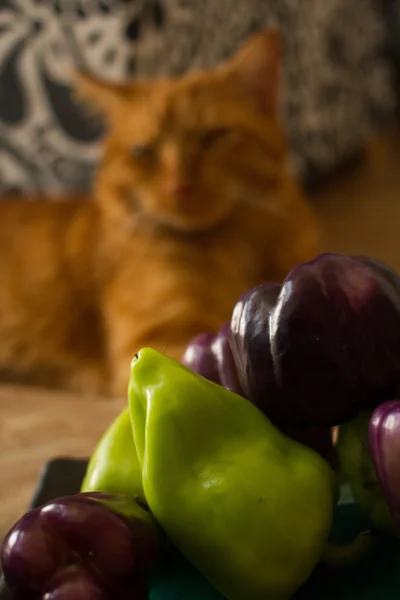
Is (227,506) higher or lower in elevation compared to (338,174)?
higher

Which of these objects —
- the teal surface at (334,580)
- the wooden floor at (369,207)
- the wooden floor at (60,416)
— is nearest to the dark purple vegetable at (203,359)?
the teal surface at (334,580)

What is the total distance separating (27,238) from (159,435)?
906mm

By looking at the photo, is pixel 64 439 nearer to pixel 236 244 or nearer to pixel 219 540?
pixel 236 244

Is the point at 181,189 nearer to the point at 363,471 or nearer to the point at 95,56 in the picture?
the point at 95,56

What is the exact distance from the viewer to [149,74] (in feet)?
4.66

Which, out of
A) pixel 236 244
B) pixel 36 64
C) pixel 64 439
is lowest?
pixel 64 439

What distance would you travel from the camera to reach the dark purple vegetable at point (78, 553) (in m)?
0.35

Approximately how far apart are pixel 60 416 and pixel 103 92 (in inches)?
19.2

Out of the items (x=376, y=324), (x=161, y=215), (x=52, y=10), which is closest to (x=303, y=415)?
(x=376, y=324)

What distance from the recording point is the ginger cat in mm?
1079

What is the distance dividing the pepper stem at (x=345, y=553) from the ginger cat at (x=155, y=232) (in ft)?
2.16

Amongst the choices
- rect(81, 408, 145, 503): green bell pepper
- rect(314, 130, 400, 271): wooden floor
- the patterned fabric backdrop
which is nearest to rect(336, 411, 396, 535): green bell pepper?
rect(81, 408, 145, 503): green bell pepper

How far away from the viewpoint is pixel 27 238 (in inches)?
48.8

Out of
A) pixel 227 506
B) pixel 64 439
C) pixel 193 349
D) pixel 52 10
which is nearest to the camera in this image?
pixel 227 506
